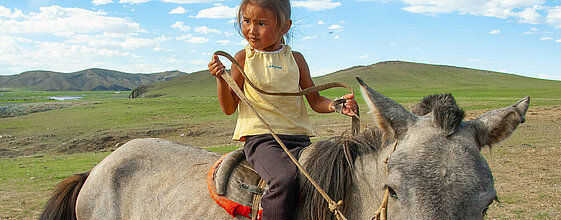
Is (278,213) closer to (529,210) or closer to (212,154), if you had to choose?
(212,154)

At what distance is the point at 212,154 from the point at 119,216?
0.93m

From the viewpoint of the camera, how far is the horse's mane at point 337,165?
99.3 inches

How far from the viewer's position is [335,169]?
2.62 metres

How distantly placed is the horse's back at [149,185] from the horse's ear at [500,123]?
1.86 meters

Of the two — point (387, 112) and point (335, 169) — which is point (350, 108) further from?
point (387, 112)

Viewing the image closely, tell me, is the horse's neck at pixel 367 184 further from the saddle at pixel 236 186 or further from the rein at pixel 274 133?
the saddle at pixel 236 186

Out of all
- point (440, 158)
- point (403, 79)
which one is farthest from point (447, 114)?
point (403, 79)

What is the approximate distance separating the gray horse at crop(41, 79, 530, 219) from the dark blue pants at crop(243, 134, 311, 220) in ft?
0.35

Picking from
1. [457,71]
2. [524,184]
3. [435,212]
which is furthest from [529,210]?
[457,71]

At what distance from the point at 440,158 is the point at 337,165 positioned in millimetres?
728

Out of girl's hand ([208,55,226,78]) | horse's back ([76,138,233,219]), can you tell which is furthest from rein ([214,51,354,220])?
horse's back ([76,138,233,219])

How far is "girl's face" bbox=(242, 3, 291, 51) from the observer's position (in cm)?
312

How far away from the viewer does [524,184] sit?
323 inches

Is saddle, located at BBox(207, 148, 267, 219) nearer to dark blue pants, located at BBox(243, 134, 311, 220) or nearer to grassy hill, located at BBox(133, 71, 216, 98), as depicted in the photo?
dark blue pants, located at BBox(243, 134, 311, 220)
